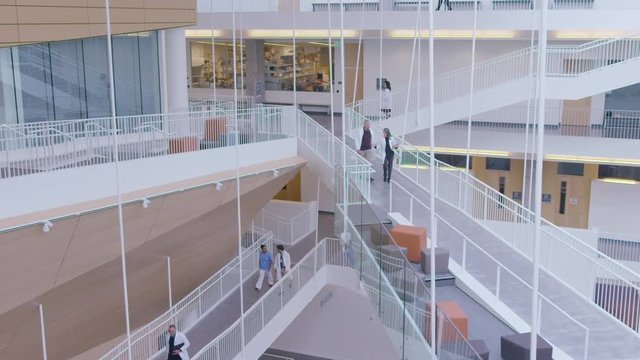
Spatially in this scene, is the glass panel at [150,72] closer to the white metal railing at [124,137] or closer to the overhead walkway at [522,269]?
the white metal railing at [124,137]

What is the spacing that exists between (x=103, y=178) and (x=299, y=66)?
1870 centimetres

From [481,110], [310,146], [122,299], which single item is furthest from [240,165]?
[481,110]

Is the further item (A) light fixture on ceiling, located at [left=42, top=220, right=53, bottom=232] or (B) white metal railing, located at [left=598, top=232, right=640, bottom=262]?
(B) white metal railing, located at [left=598, top=232, right=640, bottom=262]

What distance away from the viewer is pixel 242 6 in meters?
28.4

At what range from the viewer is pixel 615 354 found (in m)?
11.0

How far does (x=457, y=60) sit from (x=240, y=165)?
12352mm

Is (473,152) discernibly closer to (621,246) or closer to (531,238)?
(621,246)

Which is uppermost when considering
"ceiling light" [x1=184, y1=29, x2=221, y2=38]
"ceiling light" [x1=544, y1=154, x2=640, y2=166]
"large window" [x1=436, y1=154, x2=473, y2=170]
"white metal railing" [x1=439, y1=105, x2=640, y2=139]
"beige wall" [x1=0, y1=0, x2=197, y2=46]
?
"ceiling light" [x1=184, y1=29, x2=221, y2=38]

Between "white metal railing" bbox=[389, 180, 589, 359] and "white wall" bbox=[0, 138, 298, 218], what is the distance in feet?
13.3

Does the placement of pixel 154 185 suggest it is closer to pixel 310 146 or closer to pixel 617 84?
pixel 310 146

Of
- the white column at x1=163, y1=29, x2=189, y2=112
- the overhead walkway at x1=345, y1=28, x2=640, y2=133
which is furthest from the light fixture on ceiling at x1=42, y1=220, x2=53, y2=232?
the overhead walkway at x1=345, y1=28, x2=640, y2=133

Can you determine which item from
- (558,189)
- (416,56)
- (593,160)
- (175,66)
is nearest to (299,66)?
(416,56)

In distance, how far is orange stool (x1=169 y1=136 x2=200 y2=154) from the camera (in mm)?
15969

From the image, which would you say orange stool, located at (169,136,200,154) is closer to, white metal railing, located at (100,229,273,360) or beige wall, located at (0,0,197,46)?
white metal railing, located at (100,229,273,360)
